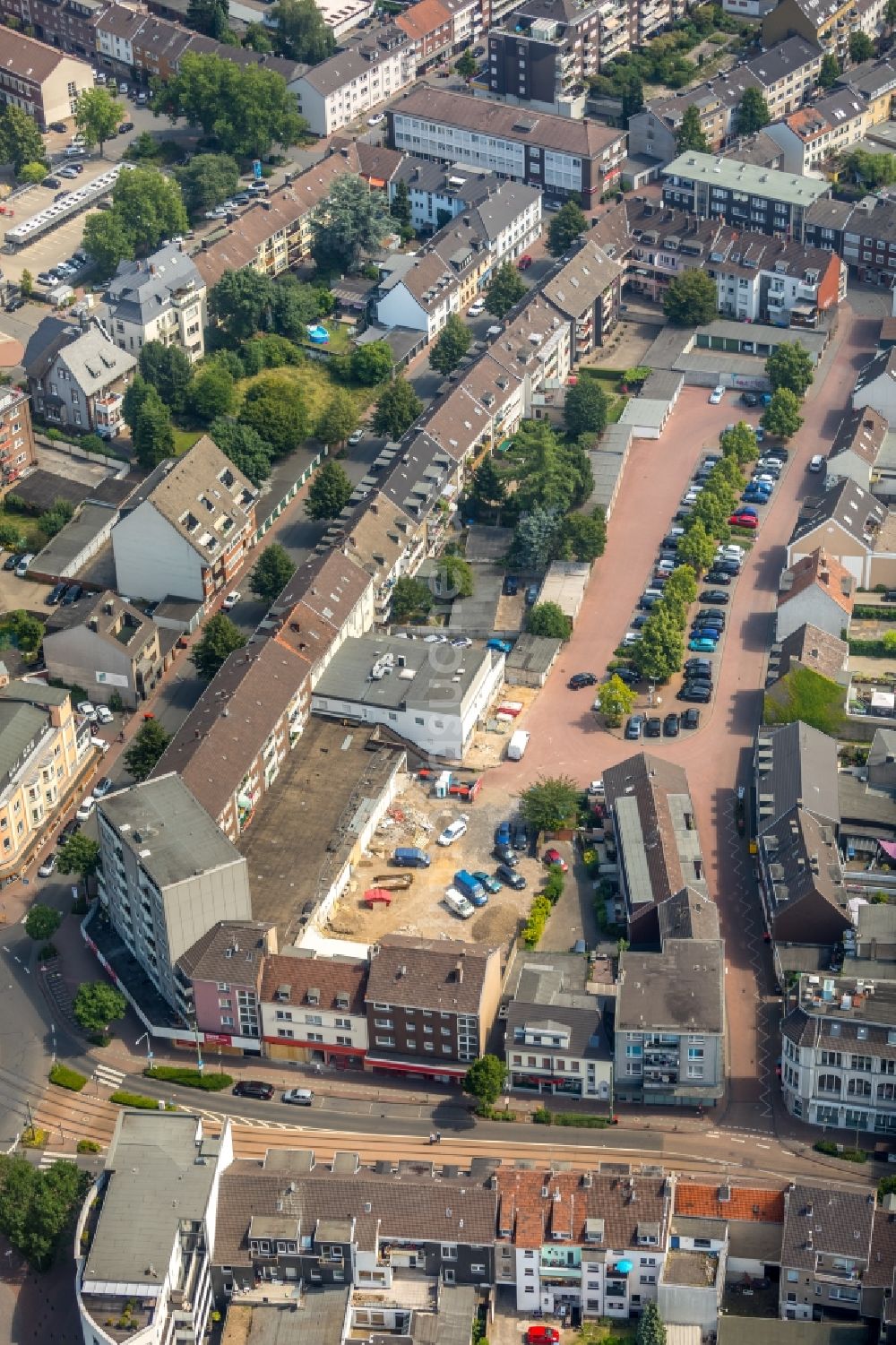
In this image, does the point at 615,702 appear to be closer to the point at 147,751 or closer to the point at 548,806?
the point at 548,806

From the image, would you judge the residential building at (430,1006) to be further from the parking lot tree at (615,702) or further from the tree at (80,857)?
the parking lot tree at (615,702)

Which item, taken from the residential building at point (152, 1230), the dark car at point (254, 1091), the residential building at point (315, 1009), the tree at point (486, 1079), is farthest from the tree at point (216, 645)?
the residential building at point (152, 1230)

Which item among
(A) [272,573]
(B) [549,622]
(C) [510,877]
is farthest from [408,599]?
(C) [510,877]

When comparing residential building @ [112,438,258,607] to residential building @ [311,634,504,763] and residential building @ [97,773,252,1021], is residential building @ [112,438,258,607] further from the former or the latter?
residential building @ [97,773,252,1021]

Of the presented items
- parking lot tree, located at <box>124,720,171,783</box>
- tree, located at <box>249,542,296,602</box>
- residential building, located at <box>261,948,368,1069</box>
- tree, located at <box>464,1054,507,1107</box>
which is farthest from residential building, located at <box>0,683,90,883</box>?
tree, located at <box>464,1054,507,1107</box>

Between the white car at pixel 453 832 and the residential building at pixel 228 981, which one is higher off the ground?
the residential building at pixel 228 981

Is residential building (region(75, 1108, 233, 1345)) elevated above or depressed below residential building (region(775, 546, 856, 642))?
above
